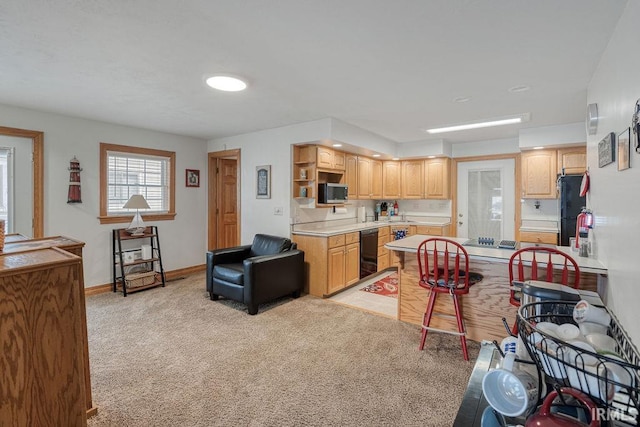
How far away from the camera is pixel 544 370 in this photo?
2.39 ft

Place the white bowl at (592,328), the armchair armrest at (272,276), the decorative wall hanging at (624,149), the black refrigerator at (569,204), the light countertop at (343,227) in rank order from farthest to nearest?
the light countertop at (343,227)
the black refrigerator at (569,204)
the armchair armrest at (272,276)
the decorative wall hanging at (624,149)
the white bowl at (592,328)

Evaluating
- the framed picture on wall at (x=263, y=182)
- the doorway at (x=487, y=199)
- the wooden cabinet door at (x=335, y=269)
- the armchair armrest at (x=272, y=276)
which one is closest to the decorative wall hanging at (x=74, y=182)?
the framed picture on wall at (x=263, y=182)

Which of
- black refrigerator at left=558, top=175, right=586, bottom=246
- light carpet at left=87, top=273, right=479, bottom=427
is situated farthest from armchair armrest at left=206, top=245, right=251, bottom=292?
black refrigerator at left=558, top=175, right=586, bottom=246

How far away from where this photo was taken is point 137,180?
489 centimetres

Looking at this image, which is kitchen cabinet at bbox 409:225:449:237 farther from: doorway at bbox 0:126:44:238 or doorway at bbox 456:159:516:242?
doorway at bbox 0:126:44:238

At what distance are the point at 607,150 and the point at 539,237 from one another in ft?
10.5

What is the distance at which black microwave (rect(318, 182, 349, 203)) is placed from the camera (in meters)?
4.62

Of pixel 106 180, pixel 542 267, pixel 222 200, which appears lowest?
pixel 542 267

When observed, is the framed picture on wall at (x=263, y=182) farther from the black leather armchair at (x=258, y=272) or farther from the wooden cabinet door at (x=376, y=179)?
the wooden cabinet door at (x=376, y=179)

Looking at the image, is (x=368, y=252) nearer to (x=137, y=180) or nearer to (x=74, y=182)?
(x=137, y=180)

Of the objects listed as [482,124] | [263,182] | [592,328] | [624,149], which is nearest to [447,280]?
[624,149]

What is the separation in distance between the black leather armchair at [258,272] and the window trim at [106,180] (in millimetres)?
1528

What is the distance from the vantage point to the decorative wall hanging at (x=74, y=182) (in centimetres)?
411

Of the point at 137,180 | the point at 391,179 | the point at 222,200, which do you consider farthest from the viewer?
the point at 391,179
